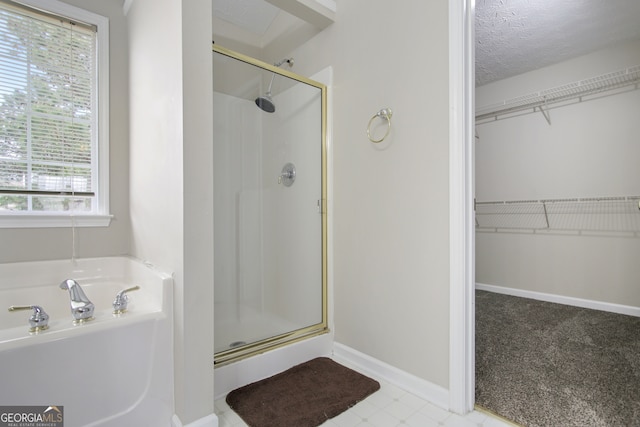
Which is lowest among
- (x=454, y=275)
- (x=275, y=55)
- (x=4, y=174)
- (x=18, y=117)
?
(x=454, y=275)

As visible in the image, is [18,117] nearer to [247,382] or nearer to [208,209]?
[208,209]

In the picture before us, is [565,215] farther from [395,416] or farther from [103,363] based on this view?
[103,363]

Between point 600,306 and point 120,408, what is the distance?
377cm

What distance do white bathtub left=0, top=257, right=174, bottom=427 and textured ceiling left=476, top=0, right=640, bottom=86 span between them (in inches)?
111

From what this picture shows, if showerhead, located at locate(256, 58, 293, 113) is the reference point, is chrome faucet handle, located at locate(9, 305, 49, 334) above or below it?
below

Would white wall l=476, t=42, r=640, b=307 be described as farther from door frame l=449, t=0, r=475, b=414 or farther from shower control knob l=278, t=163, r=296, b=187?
shower control knob l=278, t=163, r=296, b=187

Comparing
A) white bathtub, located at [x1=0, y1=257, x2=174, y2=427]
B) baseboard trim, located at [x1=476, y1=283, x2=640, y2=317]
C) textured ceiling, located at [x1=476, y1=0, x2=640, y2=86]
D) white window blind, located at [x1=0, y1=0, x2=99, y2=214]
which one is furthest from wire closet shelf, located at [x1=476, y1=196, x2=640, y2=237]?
white window blind, located at [x1=0, y1=0, x2=99, y2=214]

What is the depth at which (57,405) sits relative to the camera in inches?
43.4

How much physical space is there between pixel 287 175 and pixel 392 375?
1.40 metres

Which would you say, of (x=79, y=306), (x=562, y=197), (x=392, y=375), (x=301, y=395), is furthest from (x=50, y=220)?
(x=562, y=197)

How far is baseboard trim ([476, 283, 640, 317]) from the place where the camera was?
2.73 meters

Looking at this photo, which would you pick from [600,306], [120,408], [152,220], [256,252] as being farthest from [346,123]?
[600,306]

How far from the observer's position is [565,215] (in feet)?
10.0

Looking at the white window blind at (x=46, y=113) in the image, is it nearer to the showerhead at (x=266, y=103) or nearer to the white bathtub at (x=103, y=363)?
the white bathtub at (x=103, y=363)
